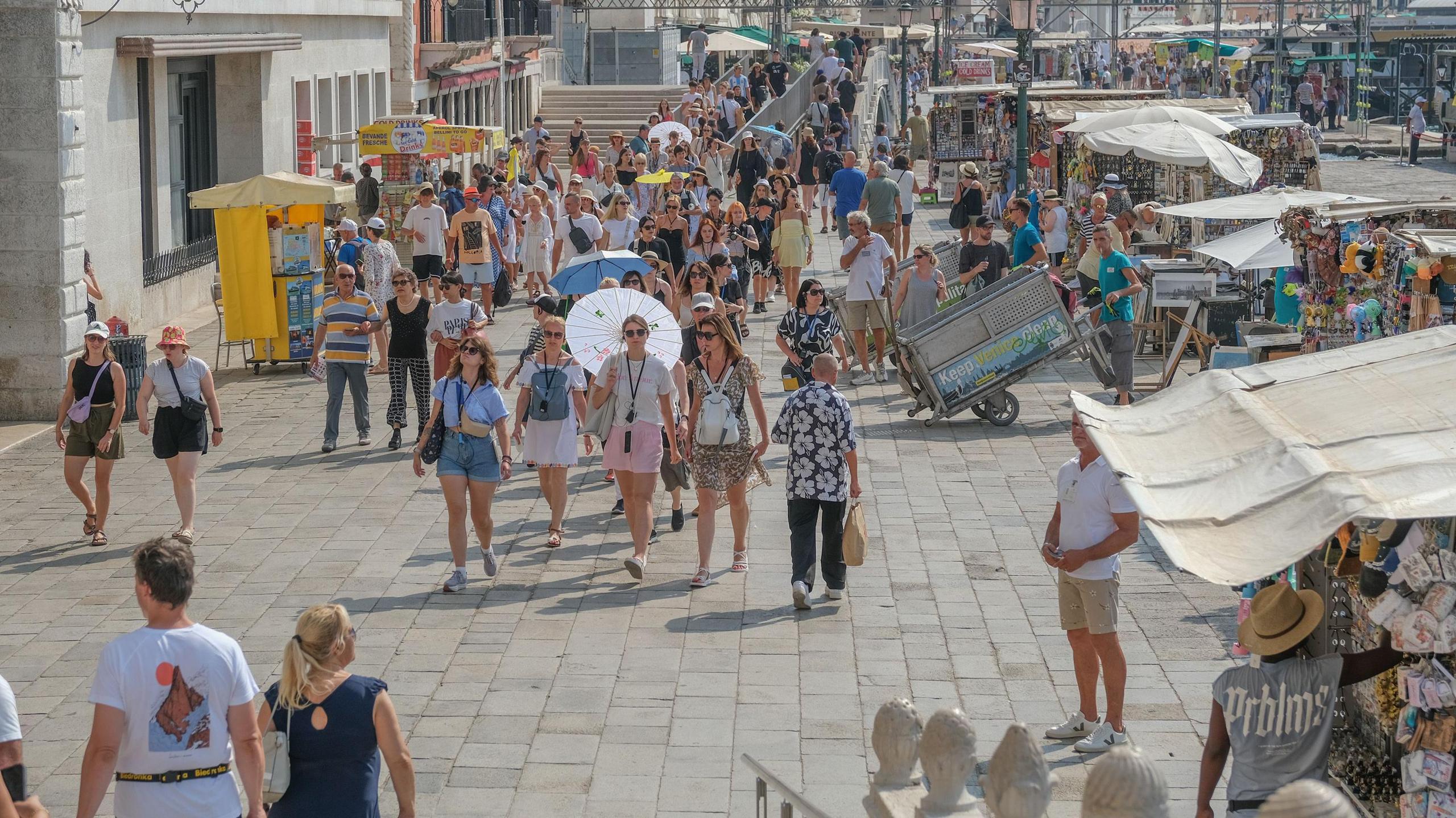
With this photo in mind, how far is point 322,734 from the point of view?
5.49 metres

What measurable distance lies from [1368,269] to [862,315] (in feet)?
22.2

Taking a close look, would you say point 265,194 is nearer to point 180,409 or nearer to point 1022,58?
point 180,409

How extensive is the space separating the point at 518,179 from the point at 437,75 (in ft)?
36.1

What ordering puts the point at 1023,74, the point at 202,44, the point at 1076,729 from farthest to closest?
1. the point at 1023,74
2. the point at 202,44
3. the point at 1076,729

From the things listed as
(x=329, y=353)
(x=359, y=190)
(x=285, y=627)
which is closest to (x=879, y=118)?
(x=359, y=190)

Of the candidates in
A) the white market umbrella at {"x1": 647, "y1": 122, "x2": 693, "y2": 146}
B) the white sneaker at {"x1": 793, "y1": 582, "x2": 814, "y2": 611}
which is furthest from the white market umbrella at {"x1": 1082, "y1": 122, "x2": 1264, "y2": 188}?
the white sneaker at {"x1": 793, "y1": 582, "x2": 814, "y2": 611}

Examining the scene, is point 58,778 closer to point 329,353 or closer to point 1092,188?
point 329,353

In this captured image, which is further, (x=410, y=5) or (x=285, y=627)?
(x=410, y=5)

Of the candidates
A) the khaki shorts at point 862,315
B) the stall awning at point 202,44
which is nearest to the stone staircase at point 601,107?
the stall awning at point 202,44

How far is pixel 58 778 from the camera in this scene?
7691mm

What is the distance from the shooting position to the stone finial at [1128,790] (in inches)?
140

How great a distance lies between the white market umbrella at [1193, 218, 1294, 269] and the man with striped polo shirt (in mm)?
6814

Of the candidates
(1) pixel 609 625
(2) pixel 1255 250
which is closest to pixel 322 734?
(1) pixel 609 625

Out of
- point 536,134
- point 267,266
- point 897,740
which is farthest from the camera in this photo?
point 536,134
